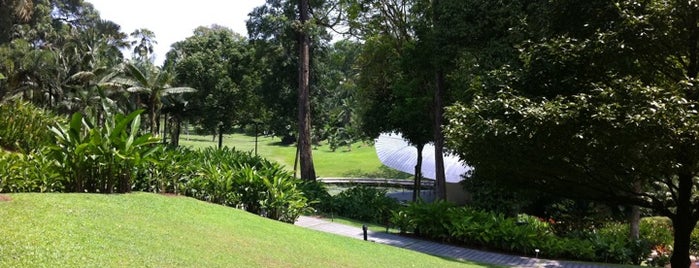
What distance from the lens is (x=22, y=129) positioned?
12.9m

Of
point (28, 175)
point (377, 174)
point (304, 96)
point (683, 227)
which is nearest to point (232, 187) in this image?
point (28, 175)

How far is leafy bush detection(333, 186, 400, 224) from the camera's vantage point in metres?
17.9

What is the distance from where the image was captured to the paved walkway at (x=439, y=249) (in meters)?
12.1

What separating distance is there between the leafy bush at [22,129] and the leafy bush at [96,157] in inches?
103

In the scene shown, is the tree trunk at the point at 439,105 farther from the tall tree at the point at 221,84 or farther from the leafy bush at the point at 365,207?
the tall tree at the point at 221,84

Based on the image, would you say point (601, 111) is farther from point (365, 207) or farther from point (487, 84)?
point (365, 207)

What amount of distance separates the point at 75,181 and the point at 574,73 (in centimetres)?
946

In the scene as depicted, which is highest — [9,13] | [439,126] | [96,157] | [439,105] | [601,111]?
[9,13]

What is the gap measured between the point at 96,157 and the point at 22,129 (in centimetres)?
471

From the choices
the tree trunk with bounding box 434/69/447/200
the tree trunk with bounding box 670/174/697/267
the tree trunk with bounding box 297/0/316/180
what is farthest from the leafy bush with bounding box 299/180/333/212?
the tree trunk with bounding box 670/174/697/267

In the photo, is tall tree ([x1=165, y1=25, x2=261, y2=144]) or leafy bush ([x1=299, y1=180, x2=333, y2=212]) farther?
tall tree ([x1=165, y1=25, x2=261, y2=144])

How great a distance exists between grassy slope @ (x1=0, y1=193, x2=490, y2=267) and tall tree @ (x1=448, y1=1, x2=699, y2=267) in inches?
112

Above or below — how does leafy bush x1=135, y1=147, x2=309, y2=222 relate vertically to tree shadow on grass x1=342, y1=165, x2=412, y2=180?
above

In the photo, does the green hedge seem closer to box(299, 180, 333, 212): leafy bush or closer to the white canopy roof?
box(299, 180, 333, 212): leafy bush
